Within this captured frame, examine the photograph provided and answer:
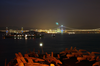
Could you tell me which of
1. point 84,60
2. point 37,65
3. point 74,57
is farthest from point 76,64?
point 37,65

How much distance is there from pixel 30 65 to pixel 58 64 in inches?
70.3

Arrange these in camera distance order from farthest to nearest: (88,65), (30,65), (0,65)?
(0,65), (88,65), (30,65)

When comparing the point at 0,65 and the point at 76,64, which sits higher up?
the point at 76,64

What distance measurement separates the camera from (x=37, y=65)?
4535 mm

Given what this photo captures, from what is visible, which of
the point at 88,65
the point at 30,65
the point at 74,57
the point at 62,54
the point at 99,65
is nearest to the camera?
the point at 30,65

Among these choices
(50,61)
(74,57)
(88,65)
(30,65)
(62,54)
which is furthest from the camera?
(62,54)

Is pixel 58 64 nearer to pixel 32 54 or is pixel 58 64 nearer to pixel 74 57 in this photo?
pixel 74 57

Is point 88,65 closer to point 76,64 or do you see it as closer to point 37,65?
point 76,64

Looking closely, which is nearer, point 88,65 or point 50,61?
point 88,65

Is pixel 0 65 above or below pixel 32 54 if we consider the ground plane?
below

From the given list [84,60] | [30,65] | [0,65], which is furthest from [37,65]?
[0,65]

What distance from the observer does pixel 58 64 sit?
5.68 metres

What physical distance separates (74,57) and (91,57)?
1.20 metres

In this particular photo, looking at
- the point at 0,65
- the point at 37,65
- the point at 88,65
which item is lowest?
the point at 0,65
